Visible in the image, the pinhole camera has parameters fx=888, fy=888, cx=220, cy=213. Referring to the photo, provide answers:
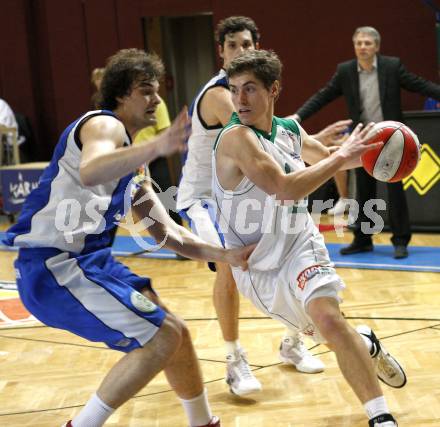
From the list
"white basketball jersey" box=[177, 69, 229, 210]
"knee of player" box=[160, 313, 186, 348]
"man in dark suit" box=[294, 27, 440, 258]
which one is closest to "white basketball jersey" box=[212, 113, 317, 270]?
"knee of player" box=[160, 313, 186, 348]

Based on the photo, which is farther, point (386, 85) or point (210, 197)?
point (386, 85)

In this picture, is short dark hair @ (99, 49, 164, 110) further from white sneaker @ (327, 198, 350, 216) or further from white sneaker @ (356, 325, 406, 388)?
white sneaker @ (327, 198, 350, 216)

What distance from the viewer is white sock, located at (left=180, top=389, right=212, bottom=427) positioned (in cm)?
374

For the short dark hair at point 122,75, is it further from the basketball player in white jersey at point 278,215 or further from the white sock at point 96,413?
the white sock at point 96,413

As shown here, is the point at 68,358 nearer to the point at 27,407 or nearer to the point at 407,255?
the point at 27,407

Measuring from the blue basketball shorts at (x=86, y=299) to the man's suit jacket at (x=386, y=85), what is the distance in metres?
4.72

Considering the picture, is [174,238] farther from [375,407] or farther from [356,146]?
[375,407]

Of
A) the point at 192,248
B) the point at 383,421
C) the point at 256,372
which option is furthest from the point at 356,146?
the point at 256,372

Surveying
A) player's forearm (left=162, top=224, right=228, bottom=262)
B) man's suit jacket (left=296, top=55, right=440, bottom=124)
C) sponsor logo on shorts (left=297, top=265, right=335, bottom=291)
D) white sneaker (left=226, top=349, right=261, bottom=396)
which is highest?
man's suit jacket (left=296, top=55, right=440, bottom=124)

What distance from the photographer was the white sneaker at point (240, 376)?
14.8 feet

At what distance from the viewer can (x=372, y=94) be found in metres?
7.89

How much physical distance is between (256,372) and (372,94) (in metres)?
3.78

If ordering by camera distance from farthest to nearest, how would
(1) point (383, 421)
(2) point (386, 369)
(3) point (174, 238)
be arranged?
(2) point (386, 369), (3) point (174, 238), (1) point (383, 421)

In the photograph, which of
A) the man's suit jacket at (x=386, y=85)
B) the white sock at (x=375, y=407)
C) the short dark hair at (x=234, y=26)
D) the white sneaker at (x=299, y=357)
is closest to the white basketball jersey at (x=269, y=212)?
the white sock at (x=375, y=407)
